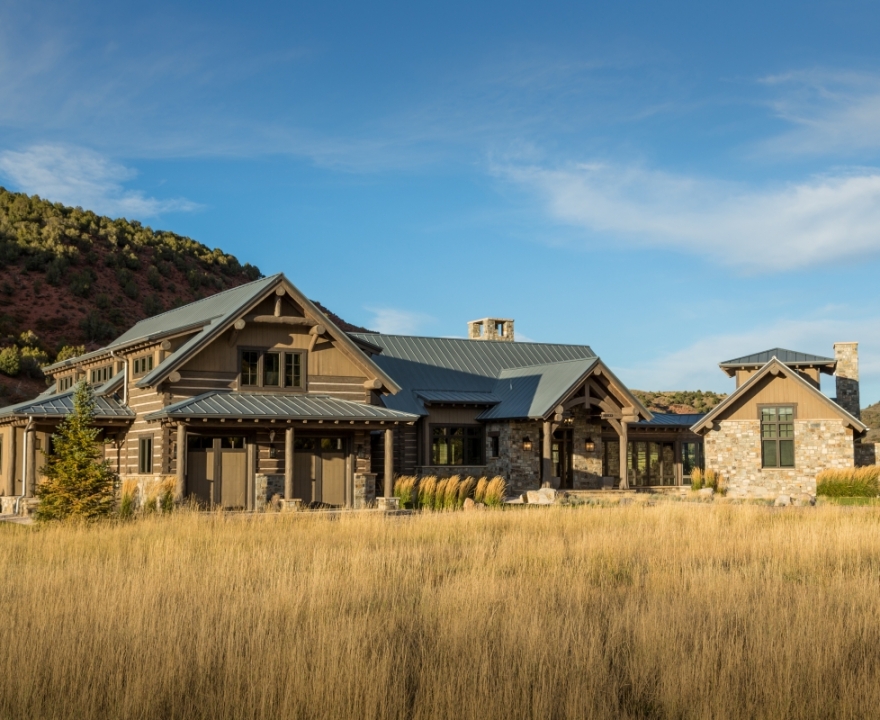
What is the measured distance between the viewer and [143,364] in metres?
31.4

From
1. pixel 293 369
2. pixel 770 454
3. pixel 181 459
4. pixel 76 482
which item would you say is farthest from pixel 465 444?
pixel 76 482

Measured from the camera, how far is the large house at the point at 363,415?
1130 inches

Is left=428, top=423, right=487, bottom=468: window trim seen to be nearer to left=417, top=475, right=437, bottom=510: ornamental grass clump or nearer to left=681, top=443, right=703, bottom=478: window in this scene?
left=417, top=475, right=437, bottom=510: ornamental grass clump

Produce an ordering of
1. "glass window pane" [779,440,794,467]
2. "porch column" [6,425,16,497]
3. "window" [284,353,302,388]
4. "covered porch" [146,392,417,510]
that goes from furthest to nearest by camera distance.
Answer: "glass window pane" [779,440,794,467]
"porch column" [6,425,16,497]
"window" [284,353,302,388]
"covered porch" [146,392,417,510]

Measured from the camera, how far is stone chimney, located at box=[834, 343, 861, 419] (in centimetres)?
4281

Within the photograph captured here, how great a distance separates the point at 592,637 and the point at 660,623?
107 cm

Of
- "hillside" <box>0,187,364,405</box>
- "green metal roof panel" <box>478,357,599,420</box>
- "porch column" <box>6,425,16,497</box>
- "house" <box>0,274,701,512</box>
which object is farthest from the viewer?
"hillside" <box>0,187,364,405</box>

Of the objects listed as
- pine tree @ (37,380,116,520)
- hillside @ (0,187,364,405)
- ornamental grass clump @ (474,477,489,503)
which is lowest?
ornamental grass clump @ (474,477,489,503)

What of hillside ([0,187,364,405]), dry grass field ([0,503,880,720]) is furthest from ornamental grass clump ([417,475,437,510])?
hillside ([0,187,364,405])

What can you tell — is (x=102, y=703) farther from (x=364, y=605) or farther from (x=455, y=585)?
(x=455, y=585)

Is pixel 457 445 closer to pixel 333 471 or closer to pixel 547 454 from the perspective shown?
pixel 547 454

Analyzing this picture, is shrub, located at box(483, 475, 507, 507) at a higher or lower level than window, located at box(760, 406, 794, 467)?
lower

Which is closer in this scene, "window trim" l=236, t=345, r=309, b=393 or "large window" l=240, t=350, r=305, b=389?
"window trim" l=236, t=345, r=309, b=393

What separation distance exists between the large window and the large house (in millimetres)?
43
